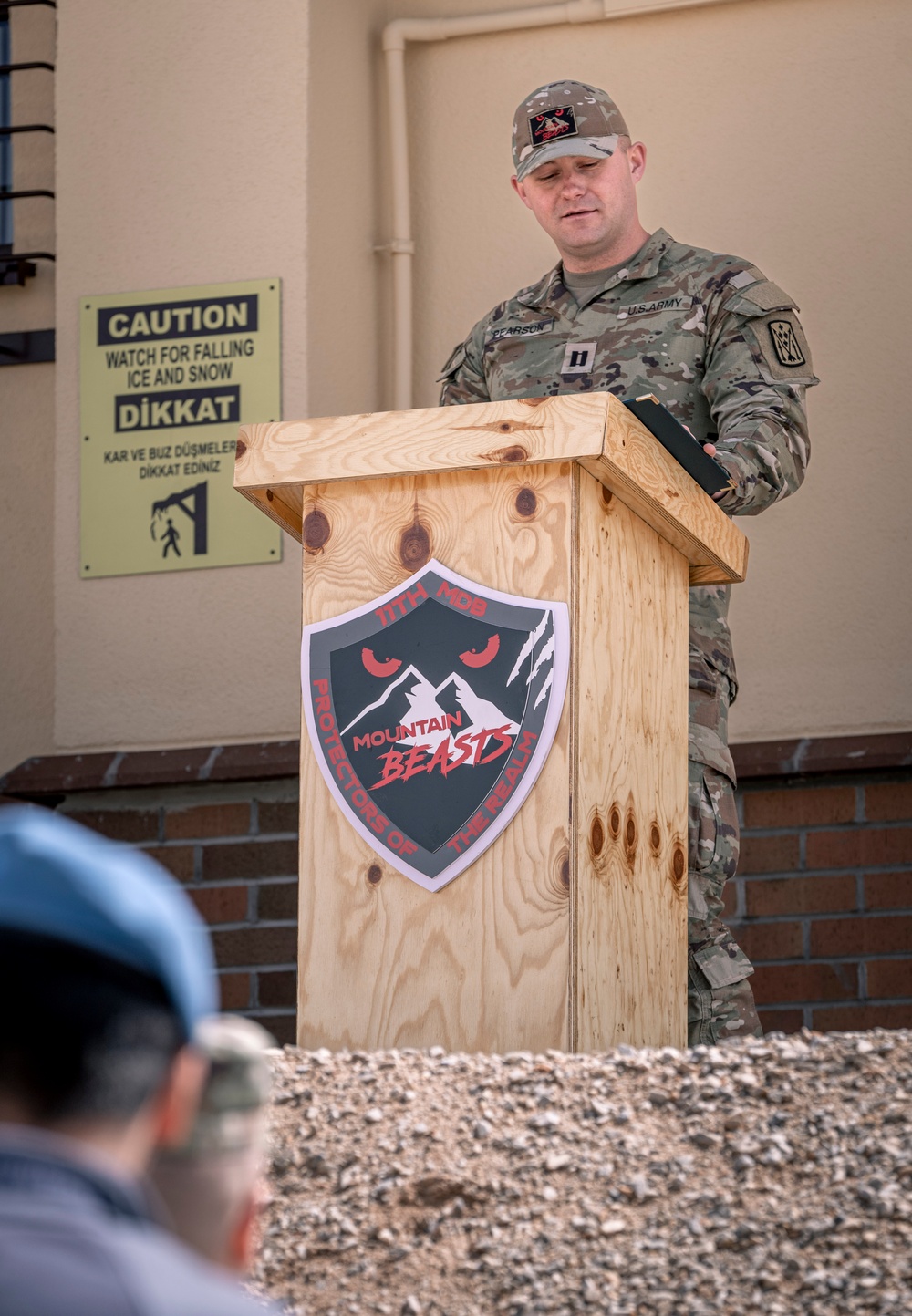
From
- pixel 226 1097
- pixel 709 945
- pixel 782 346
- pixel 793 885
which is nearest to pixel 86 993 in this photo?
pixel 226 1097

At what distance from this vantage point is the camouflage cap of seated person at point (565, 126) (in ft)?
9.93

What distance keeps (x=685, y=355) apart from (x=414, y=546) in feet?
2.88

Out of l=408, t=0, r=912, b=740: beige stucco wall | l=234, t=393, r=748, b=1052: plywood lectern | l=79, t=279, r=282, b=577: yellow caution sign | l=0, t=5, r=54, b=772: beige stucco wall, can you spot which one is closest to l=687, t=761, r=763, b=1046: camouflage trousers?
l=234, t=393, r=748, b=1052: plywood lectern

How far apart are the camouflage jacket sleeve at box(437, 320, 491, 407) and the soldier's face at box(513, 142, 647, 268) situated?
0.24m

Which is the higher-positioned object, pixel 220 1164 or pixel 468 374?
pixel 468 374

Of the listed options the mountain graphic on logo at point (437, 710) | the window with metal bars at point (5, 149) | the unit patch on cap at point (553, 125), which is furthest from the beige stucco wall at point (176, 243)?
the mountain graphic on logo at point (437, 710)

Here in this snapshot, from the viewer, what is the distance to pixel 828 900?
13.0 ft

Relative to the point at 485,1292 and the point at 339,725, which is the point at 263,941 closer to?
the point at 339,725

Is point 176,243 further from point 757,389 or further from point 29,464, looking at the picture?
point 757,389

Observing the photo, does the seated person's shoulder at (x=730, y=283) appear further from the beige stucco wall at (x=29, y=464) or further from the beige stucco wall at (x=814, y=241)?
the beige stucco wall at (x=29, y=464)

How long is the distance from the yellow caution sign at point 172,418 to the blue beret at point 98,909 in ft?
11.3

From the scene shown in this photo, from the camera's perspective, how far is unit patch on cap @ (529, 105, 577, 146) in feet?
9.98

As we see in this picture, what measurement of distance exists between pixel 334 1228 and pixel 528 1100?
0.86 ft

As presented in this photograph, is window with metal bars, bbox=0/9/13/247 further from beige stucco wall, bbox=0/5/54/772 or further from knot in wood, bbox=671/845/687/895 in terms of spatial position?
knot in wood, bbox=671/845/687/895
